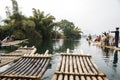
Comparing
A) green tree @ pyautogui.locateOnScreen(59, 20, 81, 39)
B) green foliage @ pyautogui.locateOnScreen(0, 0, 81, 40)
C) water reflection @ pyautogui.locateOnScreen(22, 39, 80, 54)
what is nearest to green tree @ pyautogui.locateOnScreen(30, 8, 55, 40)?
green foliage @ pyautogui.locateOnScreen(0, 0, 81, 40)

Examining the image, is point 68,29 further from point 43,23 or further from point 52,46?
point 52,46

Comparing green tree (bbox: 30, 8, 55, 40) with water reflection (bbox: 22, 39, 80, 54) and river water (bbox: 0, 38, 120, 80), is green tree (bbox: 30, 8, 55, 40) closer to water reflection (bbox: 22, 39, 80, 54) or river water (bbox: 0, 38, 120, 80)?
water reflection (bbox: 22, 39, 80, 54)

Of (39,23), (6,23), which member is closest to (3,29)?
(6,23)

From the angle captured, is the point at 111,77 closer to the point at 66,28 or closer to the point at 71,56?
the point at 71,56

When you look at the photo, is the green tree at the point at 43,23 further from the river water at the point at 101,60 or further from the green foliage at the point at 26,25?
the river water at the point at 101,60

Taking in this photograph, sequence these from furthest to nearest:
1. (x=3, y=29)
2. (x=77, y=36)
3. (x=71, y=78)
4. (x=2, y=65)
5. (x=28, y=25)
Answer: (x=77, y=36)
(x=28, y=25)
(x=3, y=29)
(x=2, y=65)
(x=71, y=78)

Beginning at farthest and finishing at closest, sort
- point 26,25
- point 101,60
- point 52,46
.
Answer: point 26,25 → point 52,46 → point 101,60

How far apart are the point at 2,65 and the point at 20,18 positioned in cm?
3289

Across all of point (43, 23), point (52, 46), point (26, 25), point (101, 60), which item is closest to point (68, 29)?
point (43, 23)

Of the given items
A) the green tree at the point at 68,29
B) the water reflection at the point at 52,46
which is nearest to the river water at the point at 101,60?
the water reflection at the point at 52,46

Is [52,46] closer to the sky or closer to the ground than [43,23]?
closer to the ground

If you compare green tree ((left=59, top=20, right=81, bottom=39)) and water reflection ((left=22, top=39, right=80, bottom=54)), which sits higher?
green tree ((left=59, top=20, right=81, bottom=39))

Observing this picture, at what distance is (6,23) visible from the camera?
4088 cm

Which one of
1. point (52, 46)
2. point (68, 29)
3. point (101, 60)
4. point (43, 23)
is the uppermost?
point (43, 23)
